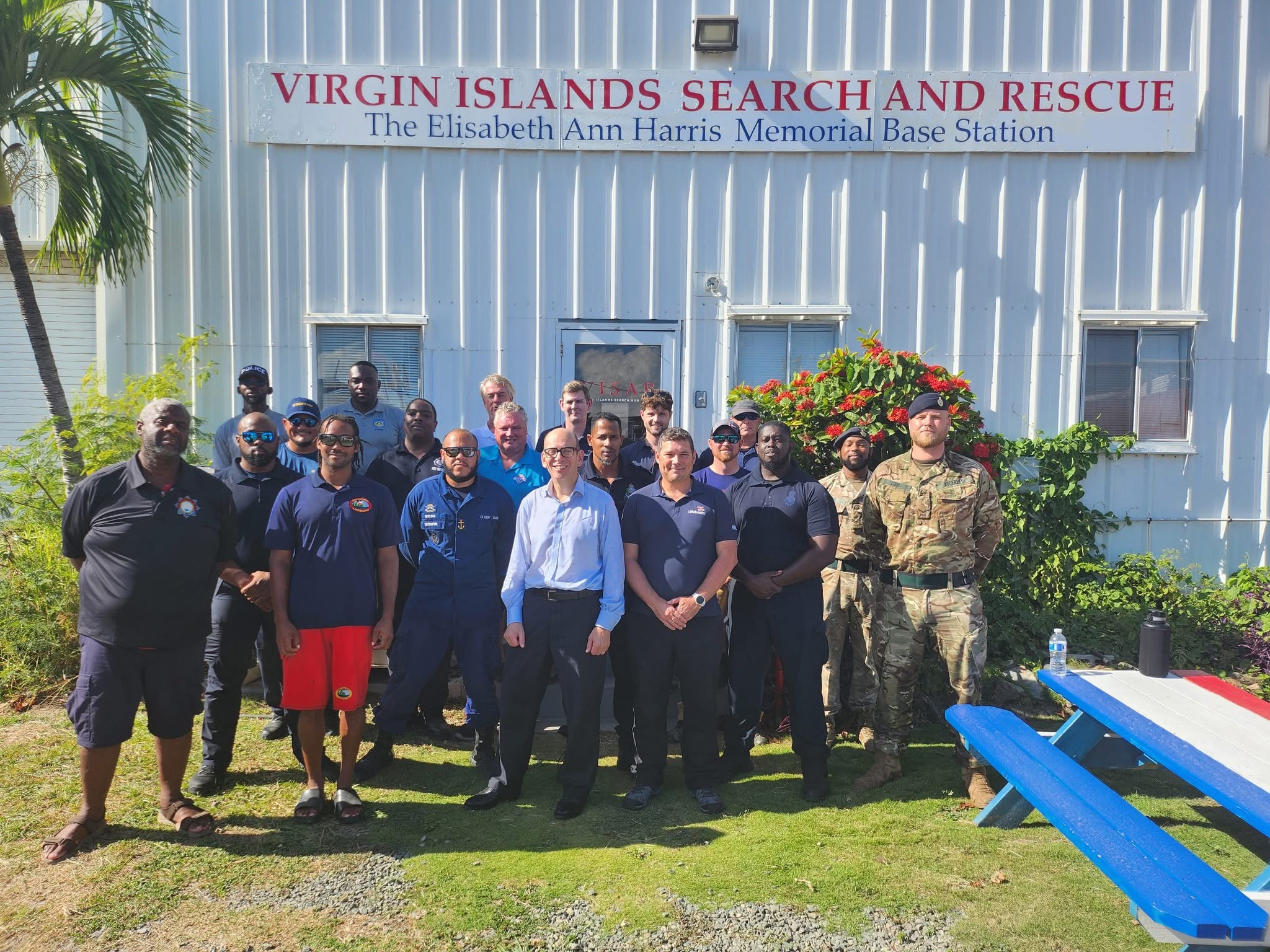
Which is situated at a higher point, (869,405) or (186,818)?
(869,405)

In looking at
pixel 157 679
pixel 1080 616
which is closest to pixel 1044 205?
pixel 1080 616

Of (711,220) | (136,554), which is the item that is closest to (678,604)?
(136,554)

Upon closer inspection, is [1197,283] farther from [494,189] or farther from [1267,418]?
[494,189]

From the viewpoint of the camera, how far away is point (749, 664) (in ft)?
14.9

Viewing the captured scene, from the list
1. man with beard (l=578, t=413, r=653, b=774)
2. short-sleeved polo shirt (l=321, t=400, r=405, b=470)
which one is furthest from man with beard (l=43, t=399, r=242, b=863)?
short-sleeved polo shirt (l=321, t=400, r=405, b=470)

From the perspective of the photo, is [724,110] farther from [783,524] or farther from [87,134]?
[87,134]

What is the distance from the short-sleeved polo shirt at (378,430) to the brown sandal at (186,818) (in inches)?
100

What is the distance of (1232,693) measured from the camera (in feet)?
12.7

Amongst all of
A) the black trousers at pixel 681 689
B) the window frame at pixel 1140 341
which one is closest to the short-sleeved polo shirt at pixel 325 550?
the black trousers at pixel 681 689

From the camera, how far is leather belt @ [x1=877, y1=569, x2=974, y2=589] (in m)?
4.40

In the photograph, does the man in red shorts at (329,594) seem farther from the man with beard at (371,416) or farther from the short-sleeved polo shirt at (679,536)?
the man with beard at (371,416)

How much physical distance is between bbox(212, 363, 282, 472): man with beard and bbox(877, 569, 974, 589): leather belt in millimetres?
3833

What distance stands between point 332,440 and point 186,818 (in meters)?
1.87

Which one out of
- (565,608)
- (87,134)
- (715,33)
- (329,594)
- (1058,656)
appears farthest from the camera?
(715,33)
